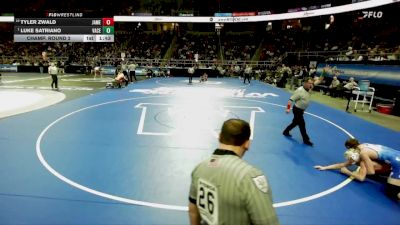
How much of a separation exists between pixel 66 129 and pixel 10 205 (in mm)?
5428

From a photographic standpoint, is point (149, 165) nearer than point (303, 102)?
Yes

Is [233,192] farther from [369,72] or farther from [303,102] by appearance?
[369,72]

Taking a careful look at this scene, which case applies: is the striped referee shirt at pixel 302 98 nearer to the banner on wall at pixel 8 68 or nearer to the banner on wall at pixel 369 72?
the banner on wall at pixel 369 72

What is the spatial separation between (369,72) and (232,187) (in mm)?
21075

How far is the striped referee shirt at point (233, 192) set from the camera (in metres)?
2.10

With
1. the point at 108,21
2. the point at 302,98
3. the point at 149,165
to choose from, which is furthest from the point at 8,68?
the point at 302,98

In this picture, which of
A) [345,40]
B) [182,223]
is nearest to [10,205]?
[182,223]

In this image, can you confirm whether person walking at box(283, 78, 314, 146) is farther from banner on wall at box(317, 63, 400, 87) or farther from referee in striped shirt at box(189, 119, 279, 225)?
referee in striped shirt at box(189, 119, 279, 225)

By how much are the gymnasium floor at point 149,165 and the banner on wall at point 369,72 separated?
614 cm

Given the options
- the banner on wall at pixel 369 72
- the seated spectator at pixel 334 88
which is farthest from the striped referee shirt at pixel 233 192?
the seated spectator at pixel 334 88

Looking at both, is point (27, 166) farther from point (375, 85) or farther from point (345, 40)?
point (345, 40)

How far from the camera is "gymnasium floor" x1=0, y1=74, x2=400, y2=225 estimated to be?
16.6 feet
